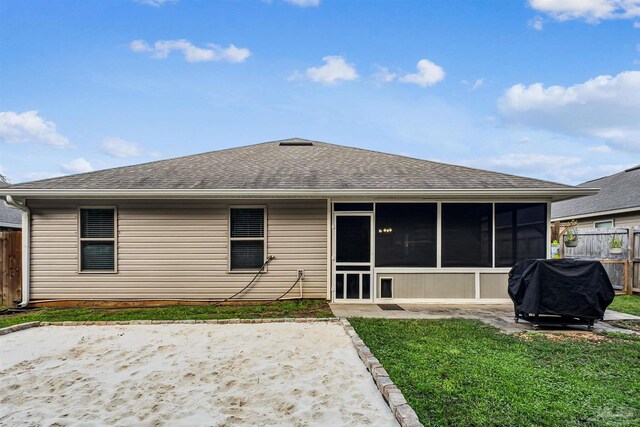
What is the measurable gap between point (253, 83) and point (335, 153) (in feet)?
22.3

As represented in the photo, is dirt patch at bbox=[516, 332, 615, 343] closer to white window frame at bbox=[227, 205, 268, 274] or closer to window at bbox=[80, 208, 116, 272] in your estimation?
white window frame at bbox=[227, 205, 268, 274]

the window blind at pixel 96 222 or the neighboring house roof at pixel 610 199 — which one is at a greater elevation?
the neighboring house roof at pixel 610 199

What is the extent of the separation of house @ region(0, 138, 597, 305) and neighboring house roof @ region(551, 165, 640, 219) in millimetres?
6698

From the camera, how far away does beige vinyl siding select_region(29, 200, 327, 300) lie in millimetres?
7711

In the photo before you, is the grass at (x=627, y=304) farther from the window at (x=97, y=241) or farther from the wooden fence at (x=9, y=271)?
the wooden fence at (x=9, y=271)

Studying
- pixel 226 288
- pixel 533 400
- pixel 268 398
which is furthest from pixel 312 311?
pixel 533 400

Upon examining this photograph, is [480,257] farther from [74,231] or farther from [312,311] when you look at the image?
[74,231]

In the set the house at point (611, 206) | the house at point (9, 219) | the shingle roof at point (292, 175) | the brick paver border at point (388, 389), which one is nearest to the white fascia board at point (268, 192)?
the shingle roof at point (292, 175)

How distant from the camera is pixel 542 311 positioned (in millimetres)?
5680

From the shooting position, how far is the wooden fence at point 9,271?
7.66 meters

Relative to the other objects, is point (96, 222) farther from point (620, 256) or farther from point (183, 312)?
point (620, 256)

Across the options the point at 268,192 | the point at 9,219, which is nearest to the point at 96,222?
the point at 268,192

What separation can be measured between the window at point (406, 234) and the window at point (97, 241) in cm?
574

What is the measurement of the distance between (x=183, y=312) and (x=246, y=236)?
1.97m
